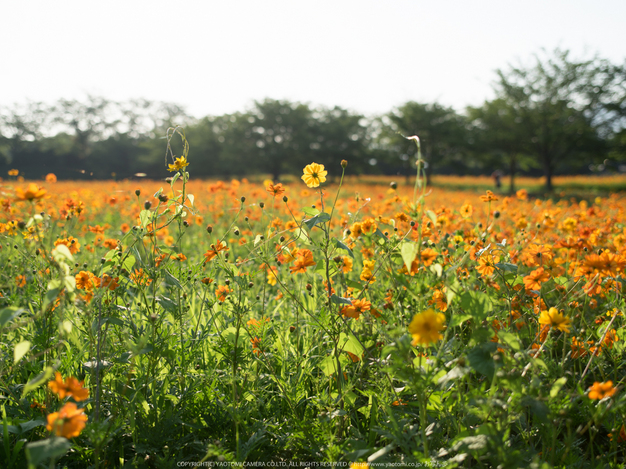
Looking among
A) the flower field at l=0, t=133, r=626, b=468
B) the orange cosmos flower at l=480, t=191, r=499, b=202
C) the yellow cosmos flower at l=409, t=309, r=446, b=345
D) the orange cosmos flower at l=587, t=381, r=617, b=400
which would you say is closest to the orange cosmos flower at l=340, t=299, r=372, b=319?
the flower field at l=0, t=133, r=626, b=468

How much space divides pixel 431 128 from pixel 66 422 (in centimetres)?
2115

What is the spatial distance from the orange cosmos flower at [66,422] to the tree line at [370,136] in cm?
778

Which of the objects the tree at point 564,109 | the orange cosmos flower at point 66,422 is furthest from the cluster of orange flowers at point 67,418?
the tree at point 564,109

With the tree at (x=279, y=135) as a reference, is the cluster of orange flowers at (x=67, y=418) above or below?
below

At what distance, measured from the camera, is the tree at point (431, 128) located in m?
19.7

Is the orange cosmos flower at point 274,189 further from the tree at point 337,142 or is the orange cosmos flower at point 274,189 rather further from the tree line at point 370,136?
the tree at point 337,142

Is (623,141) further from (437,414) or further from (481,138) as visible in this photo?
(437,414)

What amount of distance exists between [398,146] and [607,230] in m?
19.9

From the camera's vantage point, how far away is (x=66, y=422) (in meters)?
0.77

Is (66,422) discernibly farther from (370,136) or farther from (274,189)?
(370,136)

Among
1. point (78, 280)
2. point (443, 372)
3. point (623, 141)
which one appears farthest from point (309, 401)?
point (623, 141)

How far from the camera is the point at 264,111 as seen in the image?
22453mm

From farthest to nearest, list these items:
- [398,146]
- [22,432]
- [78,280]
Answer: [398,146], [78,280], [22,432]

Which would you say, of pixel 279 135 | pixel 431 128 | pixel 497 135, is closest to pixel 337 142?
pixel 279 135
